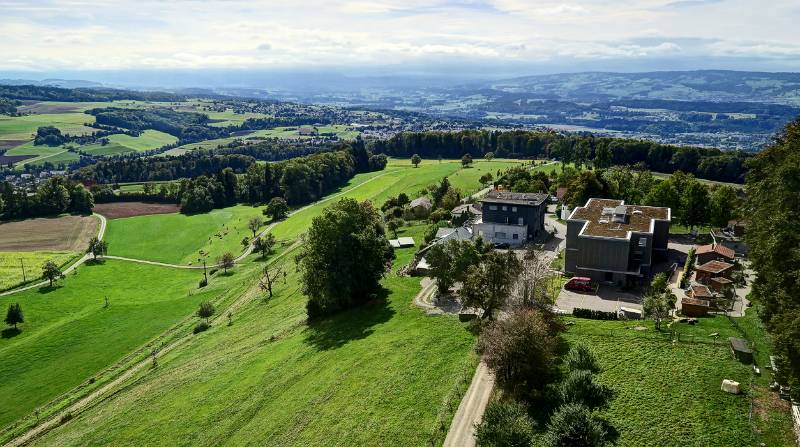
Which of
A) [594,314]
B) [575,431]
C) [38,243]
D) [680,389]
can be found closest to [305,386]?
[575,431]

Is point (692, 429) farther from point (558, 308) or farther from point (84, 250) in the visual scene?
point (84, 250)

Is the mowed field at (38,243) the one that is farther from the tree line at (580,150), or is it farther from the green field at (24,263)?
the tree line at (580,150)

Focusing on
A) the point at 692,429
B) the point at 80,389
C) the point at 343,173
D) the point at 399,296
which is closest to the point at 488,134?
the point at 343,173

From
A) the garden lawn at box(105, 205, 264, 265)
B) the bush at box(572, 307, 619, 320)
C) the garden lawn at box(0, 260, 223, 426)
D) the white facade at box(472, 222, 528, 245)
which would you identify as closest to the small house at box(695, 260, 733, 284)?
the bush at box(572, 307, 619, 320)

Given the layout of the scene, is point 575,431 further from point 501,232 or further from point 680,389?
point 501,232

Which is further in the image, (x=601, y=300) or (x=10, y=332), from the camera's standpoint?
(x=10, y=332)

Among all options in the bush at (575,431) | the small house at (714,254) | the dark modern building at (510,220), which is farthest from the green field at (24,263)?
the small house at (714,254)
